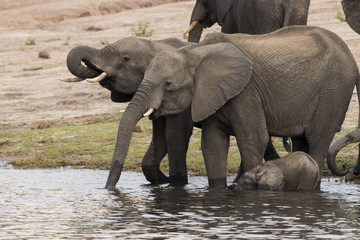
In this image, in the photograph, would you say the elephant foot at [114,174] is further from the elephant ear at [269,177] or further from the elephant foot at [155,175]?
the elephant ear at [269,177]

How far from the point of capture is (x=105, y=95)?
17.3 meters

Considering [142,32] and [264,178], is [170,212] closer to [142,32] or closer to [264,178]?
[264,178]

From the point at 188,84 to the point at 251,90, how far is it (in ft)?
2.18

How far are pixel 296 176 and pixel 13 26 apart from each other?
22076mm

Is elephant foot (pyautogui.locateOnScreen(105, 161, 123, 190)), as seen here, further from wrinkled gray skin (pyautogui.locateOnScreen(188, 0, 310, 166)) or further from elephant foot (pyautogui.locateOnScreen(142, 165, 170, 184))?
wrinkled gray skin (pyautogui.locateOnScreen(188, 0, 310, 166))

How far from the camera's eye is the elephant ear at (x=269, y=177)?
9.09 m

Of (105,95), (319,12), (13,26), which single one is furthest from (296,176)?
(13,26)

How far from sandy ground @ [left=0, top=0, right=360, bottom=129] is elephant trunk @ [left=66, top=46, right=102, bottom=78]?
4870 mm

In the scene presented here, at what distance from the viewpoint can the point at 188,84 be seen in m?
9.05

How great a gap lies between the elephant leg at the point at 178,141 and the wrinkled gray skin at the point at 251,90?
19 centimetres

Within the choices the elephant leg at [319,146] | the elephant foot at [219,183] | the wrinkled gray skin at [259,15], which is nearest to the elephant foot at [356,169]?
the elephant leg at [319,146]

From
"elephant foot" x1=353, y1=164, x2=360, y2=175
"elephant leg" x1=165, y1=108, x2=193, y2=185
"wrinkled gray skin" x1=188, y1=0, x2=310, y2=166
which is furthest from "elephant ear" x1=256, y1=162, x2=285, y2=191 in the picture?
"wrinkled gray skin" x1=188, y1=0, x2=310, y2=166

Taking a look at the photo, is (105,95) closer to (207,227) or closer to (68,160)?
A: (68,160)

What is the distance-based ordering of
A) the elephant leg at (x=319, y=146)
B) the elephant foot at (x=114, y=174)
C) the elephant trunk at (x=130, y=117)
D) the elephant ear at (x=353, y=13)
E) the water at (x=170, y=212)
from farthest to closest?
the elephant ear at (x=353, y=13) → the elephant leg at (x=319, y=146) → the elephant foot at (x=114, y=174) → the elephant trunk at (x=130, y=117) → the water at (x=170, y=212)
